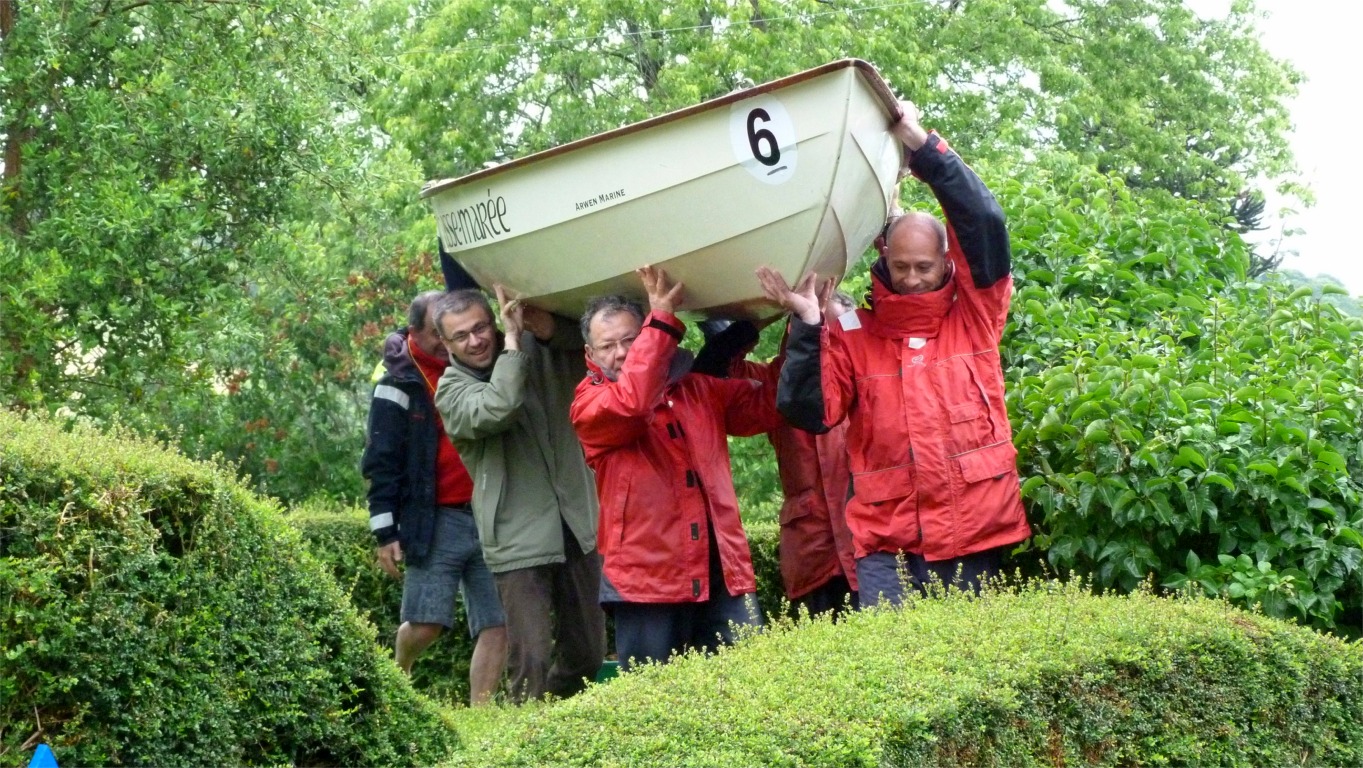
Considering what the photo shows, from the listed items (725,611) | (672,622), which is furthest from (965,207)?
(672,622)

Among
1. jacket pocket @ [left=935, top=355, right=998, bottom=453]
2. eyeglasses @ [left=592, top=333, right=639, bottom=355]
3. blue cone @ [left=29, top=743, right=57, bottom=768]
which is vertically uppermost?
eyeglasses @ [left=592, top=333, right=639, bottom=355]

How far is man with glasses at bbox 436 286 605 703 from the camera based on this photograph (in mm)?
5793

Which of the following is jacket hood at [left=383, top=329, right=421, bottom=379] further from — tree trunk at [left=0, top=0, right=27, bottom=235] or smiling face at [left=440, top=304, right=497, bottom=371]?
tree trunk at [left=0, top=0, right=27, bottom=235]

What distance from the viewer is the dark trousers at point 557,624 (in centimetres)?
585

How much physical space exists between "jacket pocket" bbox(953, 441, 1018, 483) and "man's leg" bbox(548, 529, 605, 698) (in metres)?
1.95

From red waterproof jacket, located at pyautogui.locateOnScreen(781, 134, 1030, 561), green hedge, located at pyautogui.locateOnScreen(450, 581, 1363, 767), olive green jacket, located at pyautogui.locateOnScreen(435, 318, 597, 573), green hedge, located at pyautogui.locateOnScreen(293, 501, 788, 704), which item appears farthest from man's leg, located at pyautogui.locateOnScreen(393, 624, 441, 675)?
green hedge, located at pyautogui.locateOnScreen(450, 581, 1363, 767)

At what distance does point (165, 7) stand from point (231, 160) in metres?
0.99

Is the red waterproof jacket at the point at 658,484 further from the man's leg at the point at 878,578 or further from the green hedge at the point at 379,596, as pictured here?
the green hedge at the point at 379,596

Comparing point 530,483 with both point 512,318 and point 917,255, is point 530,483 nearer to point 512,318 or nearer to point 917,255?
point 512,318

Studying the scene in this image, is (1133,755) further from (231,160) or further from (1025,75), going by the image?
(1025,75)

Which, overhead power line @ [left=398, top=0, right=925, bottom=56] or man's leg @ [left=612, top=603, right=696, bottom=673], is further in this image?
overhead power line @ [left=398, top=0, right=925, bottom=56]

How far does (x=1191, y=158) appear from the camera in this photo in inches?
987

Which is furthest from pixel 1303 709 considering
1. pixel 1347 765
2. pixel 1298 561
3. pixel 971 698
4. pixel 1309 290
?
pixel 1309 290

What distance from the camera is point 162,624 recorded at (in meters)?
4.20
